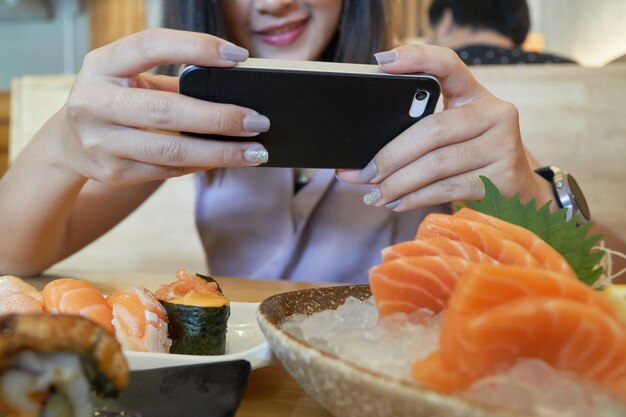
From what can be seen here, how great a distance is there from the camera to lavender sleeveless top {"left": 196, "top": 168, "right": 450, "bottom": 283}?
163 cm

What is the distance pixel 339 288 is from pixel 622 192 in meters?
1.56

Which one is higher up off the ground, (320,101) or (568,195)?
(320,101)

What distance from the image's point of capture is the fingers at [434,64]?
0.86 meters

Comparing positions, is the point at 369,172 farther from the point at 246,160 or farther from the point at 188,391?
the point at 188,391

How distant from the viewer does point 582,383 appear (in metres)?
0.42

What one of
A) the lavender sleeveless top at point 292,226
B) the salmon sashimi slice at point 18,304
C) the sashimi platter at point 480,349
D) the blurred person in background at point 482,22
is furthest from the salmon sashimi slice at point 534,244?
the blurred person in background at point 482,22

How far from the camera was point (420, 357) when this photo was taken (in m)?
0.47

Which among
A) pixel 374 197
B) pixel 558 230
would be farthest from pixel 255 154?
pixel 558 230

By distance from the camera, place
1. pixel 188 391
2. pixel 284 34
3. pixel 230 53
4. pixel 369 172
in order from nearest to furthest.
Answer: pixel 188 391, pixel 230 53, pixel 369 172, pixel 284 34

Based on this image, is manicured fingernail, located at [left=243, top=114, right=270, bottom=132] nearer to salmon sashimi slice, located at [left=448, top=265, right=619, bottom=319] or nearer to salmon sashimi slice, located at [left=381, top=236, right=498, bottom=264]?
salmon sashimi slice, located at [left=381, top=236, right=498, bottom=264]

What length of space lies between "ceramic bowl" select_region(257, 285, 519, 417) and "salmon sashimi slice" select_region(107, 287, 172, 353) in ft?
0.51

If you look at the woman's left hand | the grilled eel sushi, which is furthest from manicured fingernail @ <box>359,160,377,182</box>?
the grilled eel sushi

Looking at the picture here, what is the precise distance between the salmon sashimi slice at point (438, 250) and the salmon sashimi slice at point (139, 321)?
0.30 m

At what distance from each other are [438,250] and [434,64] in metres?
0.42
